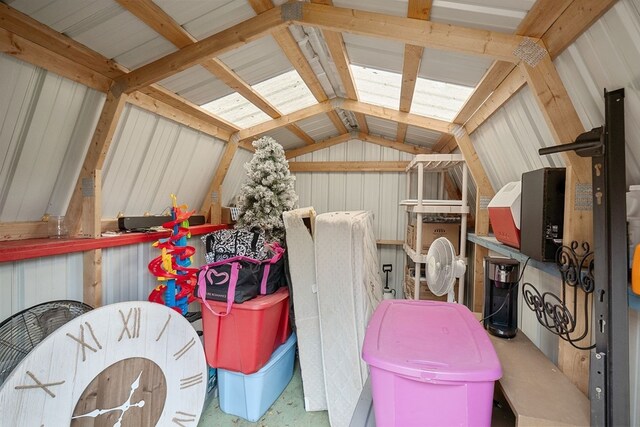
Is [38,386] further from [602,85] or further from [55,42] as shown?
[602,85]

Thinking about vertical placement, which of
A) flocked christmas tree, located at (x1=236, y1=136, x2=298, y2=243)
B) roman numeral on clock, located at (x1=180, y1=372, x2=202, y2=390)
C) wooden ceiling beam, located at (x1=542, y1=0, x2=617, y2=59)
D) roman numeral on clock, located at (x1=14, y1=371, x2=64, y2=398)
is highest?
wooden ceiling beam, located at (x1=542, y1=0, x2=617, y2=59)

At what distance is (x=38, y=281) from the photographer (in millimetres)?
1788

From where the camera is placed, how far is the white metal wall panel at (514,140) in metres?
1.66

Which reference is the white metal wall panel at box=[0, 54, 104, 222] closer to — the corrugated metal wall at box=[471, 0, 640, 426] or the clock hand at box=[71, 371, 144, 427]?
the clock hand at box=[71, 371, 144, 427]

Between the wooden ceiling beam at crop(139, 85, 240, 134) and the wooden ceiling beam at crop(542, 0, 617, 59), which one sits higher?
the wooden ceiling beam at crop(139, 85, 240, 134)

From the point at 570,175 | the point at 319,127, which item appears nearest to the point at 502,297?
the point at 570,175

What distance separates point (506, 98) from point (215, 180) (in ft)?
9.67

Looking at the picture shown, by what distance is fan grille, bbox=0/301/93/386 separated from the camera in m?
1.22

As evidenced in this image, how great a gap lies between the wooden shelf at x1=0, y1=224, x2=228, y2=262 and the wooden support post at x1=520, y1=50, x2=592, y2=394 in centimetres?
258

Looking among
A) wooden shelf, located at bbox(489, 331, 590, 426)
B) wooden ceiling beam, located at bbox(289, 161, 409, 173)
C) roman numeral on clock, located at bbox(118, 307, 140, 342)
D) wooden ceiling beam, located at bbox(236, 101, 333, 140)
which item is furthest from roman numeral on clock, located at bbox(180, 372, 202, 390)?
wooden ceiling beam, located at bbox(289, 161, 409, 173)

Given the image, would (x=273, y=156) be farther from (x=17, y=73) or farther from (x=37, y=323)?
(x=37, y=323)

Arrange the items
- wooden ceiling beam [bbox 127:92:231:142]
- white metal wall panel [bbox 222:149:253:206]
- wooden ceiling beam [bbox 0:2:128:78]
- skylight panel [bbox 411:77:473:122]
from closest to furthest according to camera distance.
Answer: wooden ceiling beam [bbox 0:2:128:78], wooden ceiling beam [bbox 127:92:231:142], skylight panel [bbox 411:77:473:122], white metal wall panel [bbox 222:149:253:206]

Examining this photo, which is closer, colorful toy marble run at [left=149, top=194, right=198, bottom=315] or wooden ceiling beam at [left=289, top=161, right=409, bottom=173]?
colorful toy marble run at [left=149, top=194, right=198, bottom=315]

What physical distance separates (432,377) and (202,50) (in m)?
2.08
